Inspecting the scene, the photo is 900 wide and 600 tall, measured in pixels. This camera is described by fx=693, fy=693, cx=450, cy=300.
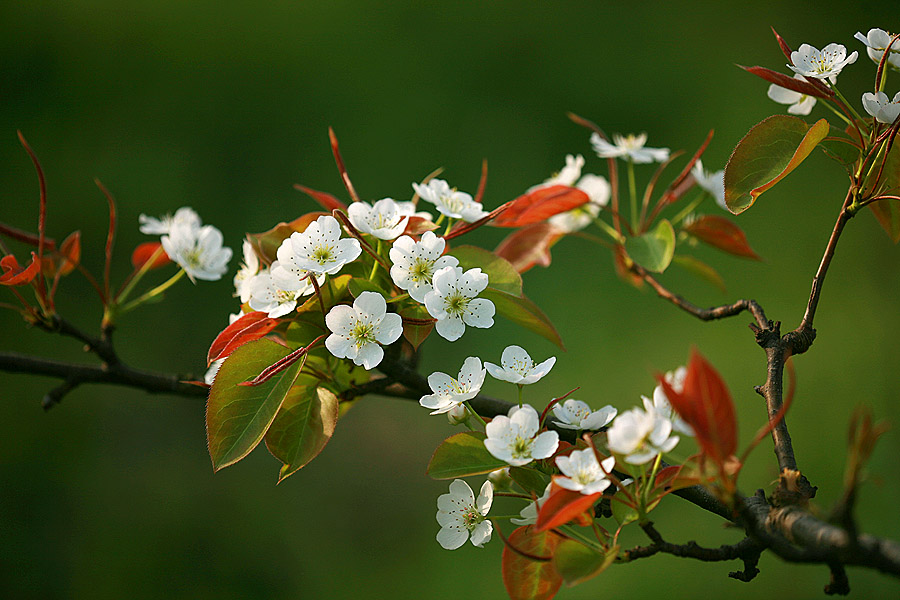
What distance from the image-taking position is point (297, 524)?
198 cm

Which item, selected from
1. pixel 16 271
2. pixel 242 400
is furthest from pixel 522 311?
pixel 16 271

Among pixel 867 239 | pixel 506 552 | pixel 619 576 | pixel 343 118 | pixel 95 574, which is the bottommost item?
pixel 95 574

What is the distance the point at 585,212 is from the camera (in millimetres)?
915

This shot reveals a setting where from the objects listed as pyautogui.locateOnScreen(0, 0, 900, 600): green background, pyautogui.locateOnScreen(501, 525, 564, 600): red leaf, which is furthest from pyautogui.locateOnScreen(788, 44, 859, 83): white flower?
pyautogui.locateOnScreen(0, 0, 900, 600): green background

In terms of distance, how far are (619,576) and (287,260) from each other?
5.08 ft

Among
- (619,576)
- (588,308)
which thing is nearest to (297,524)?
(619,576)

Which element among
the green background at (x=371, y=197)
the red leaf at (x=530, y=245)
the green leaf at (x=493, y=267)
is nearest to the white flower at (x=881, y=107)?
the green leaf at (x=493, y=267)

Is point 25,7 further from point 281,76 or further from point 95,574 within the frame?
point 95,574

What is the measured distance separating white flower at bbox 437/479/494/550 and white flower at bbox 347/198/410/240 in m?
0.21

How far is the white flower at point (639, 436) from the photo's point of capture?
414mm

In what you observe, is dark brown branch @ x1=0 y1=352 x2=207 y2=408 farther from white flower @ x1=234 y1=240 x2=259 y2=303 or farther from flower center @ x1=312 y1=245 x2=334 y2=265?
flower center @ x1=312 y1=245 x2=334 y2=265

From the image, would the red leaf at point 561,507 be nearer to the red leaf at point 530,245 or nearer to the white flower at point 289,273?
the white flower at point 289,273

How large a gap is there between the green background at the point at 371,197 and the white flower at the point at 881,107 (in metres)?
1.39

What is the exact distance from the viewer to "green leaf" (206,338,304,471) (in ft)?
1.79
